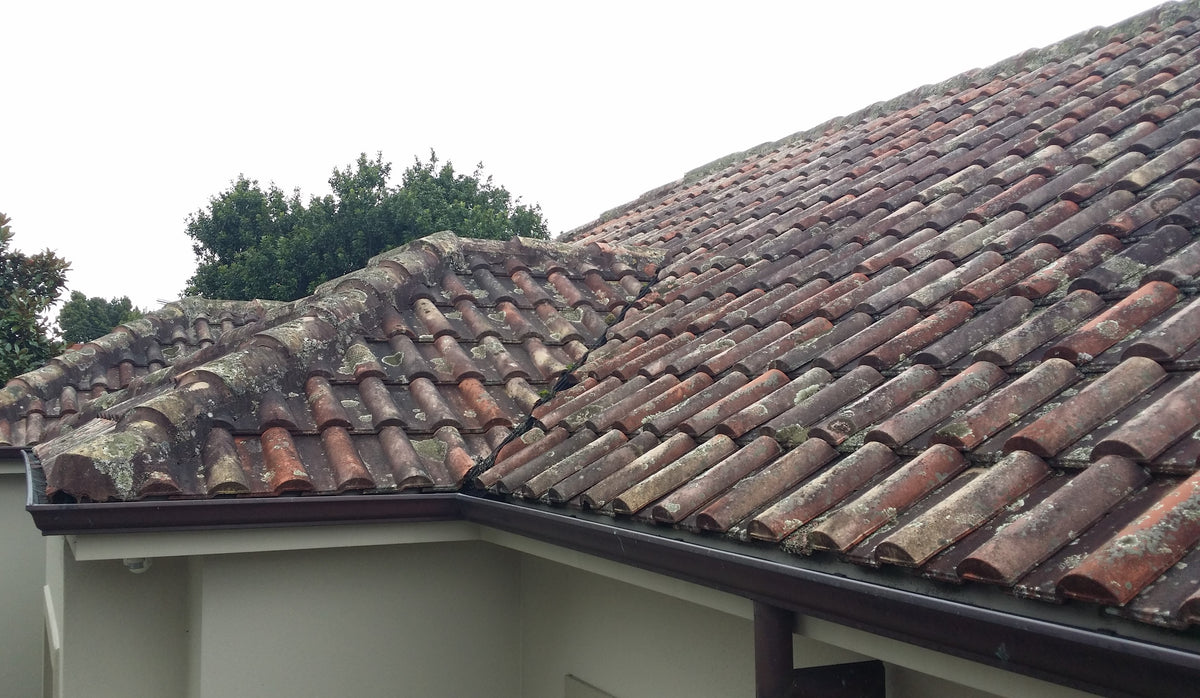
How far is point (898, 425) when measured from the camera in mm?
2693

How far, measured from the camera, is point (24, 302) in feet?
37.5

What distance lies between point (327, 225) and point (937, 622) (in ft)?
69.8

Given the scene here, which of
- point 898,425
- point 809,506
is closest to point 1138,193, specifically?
point 898,425

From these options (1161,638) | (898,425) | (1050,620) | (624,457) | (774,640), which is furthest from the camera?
(624,457)

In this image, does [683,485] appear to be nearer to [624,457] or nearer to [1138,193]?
[624,457]

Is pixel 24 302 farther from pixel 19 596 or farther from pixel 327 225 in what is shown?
pixel 327 225

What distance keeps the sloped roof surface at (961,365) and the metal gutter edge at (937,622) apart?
0.28 feet

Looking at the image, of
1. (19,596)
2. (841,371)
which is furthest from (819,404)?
(19,596)

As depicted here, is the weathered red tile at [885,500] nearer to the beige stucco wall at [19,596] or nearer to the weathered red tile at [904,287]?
the weathered red tile at [904,287]

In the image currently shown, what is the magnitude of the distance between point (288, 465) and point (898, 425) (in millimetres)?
2526

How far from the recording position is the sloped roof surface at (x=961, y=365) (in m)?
1.97

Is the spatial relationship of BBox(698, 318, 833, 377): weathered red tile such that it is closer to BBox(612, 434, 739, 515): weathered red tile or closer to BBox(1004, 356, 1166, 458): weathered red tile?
BBox(612, 434, 739, 515): weathered red tile

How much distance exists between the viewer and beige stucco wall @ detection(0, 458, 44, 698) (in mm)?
8148

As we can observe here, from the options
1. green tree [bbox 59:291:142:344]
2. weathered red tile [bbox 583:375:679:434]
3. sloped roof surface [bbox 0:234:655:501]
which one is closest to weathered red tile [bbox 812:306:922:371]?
weathered red tile [bbox 583:375:679:434]
